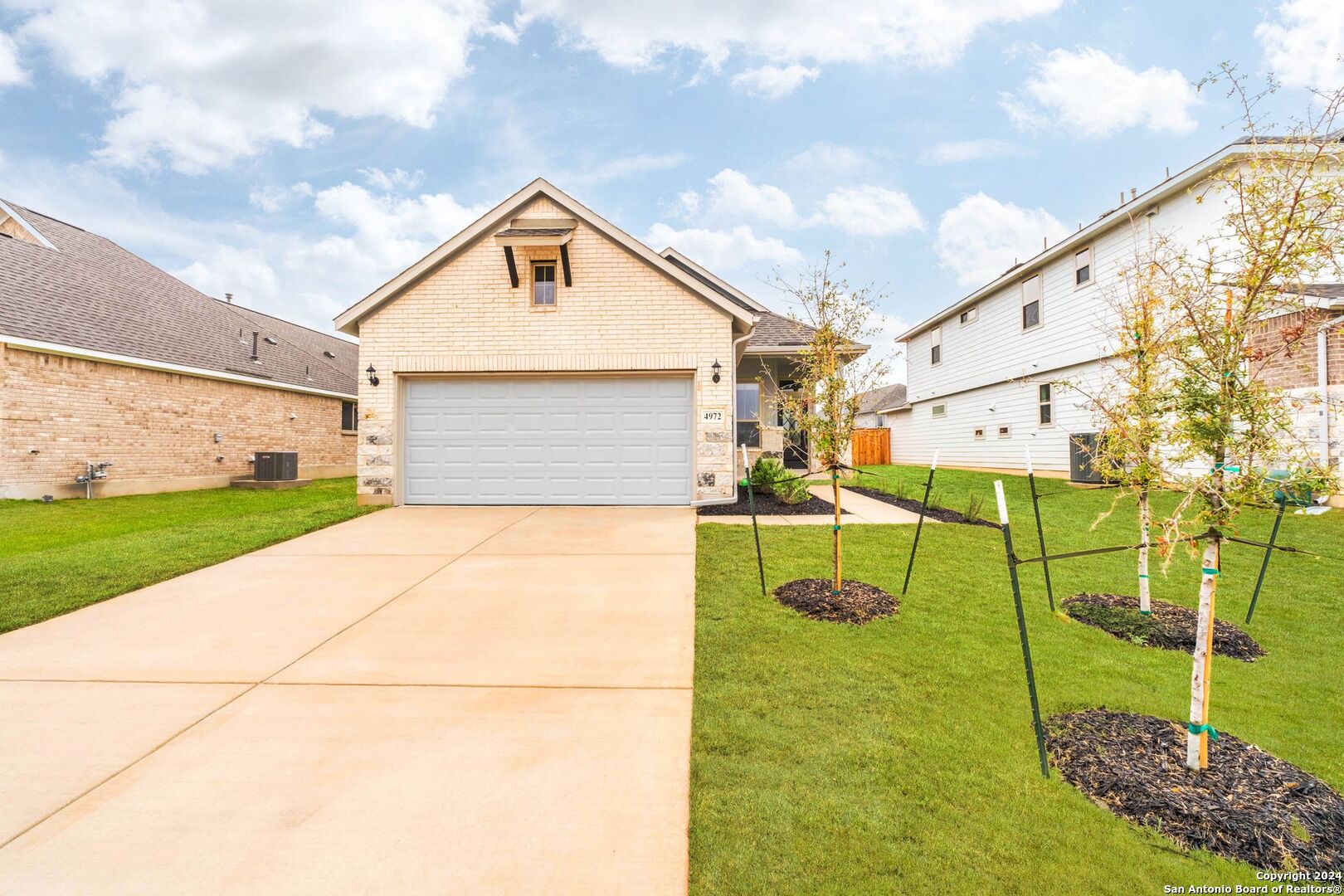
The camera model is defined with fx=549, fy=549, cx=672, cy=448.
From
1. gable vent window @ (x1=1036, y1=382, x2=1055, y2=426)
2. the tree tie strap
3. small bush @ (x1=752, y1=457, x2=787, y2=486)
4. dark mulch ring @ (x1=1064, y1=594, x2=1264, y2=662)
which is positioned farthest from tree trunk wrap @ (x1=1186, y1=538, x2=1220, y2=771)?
gable vent window @ (x1=1036, y1=382, x2=1055, y2=426)

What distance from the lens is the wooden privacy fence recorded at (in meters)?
24.0

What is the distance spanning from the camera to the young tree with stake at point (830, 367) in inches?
203

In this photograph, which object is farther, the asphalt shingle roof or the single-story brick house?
the asphalt shingle roof

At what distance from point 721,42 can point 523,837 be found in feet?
54.6

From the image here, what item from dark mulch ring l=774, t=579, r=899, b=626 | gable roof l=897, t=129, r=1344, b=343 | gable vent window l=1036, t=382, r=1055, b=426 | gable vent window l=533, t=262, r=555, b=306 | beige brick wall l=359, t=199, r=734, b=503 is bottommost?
dark mulch ring l=774, t=579, r=899, b=626

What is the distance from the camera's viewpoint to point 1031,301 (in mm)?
16047

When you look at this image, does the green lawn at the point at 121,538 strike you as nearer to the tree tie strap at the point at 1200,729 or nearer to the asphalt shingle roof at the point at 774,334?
the tree tie strap at the point at 1200,729

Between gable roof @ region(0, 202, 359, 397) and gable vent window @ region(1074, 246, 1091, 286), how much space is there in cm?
2351

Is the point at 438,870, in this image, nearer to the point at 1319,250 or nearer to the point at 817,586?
the point at 817,586

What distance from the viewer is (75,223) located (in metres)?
18.2

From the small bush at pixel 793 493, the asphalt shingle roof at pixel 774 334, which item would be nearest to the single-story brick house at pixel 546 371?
the small bush at pixel 793 493

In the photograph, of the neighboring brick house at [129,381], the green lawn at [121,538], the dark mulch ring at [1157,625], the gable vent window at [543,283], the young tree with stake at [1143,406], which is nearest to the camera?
the young tree with stake at [1143,406]

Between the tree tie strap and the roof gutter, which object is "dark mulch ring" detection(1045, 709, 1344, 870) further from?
the roof gutter

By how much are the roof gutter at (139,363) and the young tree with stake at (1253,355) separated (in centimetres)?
1853
